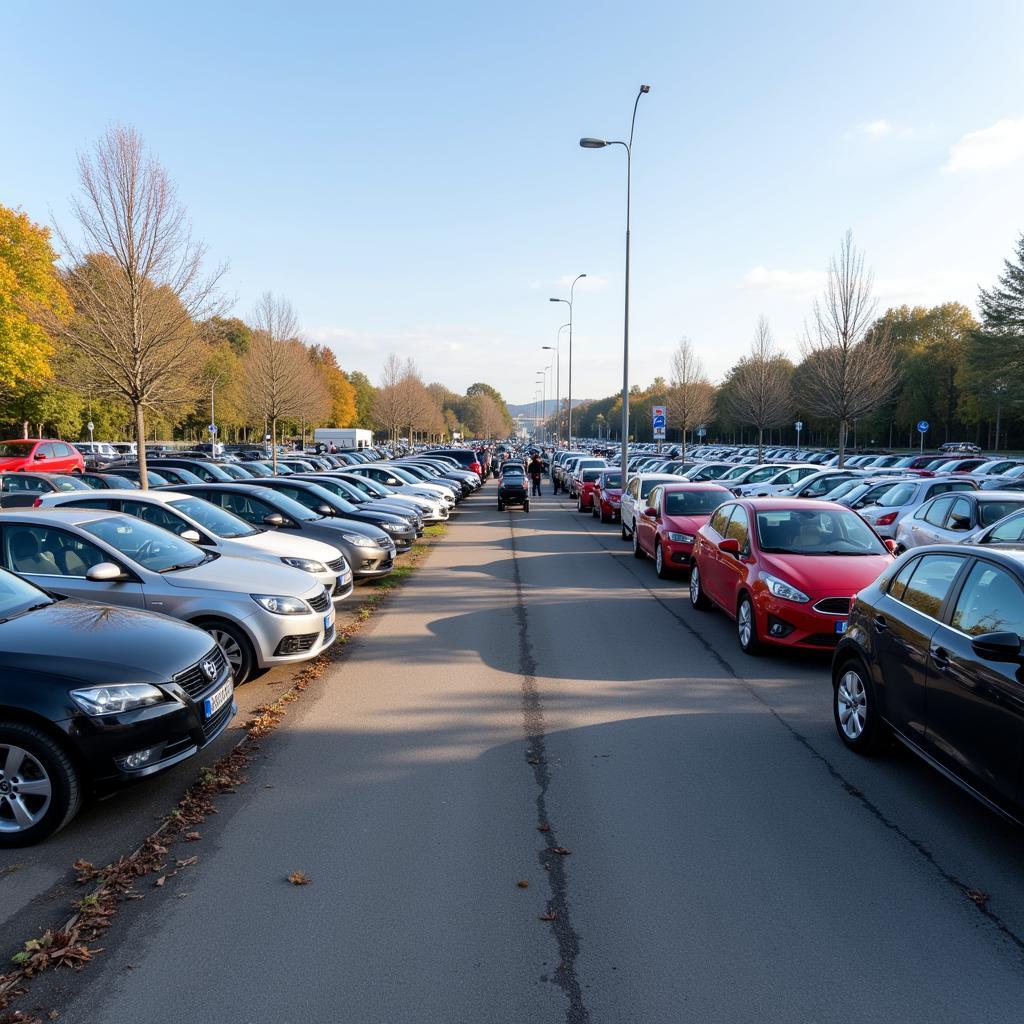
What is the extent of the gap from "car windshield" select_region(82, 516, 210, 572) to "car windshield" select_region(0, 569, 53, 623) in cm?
141

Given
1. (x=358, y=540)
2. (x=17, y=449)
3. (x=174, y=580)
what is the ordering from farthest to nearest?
(x=17, y=449), (x=358, y=540), (x=174, y=580)

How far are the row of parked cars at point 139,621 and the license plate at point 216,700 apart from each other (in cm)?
2

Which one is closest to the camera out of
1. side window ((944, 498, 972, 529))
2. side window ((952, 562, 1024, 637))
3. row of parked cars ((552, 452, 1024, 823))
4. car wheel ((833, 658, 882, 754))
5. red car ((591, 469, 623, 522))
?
row of parked cars ((552, 452, 1024, 823))

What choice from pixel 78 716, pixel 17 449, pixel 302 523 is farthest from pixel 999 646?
pixel 17 449

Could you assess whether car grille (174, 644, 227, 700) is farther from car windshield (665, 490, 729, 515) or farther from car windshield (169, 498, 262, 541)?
car windshield (665, 490, 729, 515)

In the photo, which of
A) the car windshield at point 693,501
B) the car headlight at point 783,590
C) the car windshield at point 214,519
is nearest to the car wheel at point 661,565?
the car windshield at point 693,501

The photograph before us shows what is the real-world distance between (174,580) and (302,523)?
5.33 metres

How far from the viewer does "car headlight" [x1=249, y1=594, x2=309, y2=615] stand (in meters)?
7.40

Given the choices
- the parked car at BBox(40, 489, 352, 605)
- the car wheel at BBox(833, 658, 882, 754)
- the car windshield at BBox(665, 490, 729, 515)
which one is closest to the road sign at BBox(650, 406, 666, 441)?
the car windshield at BBox(665, 490, 729, 515)

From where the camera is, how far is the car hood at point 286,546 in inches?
381

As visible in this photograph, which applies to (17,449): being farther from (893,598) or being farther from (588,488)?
(893,598)

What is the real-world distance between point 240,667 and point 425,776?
2.68 m

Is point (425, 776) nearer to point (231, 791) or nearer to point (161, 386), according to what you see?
point (231, 791)

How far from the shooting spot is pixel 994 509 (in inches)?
464
